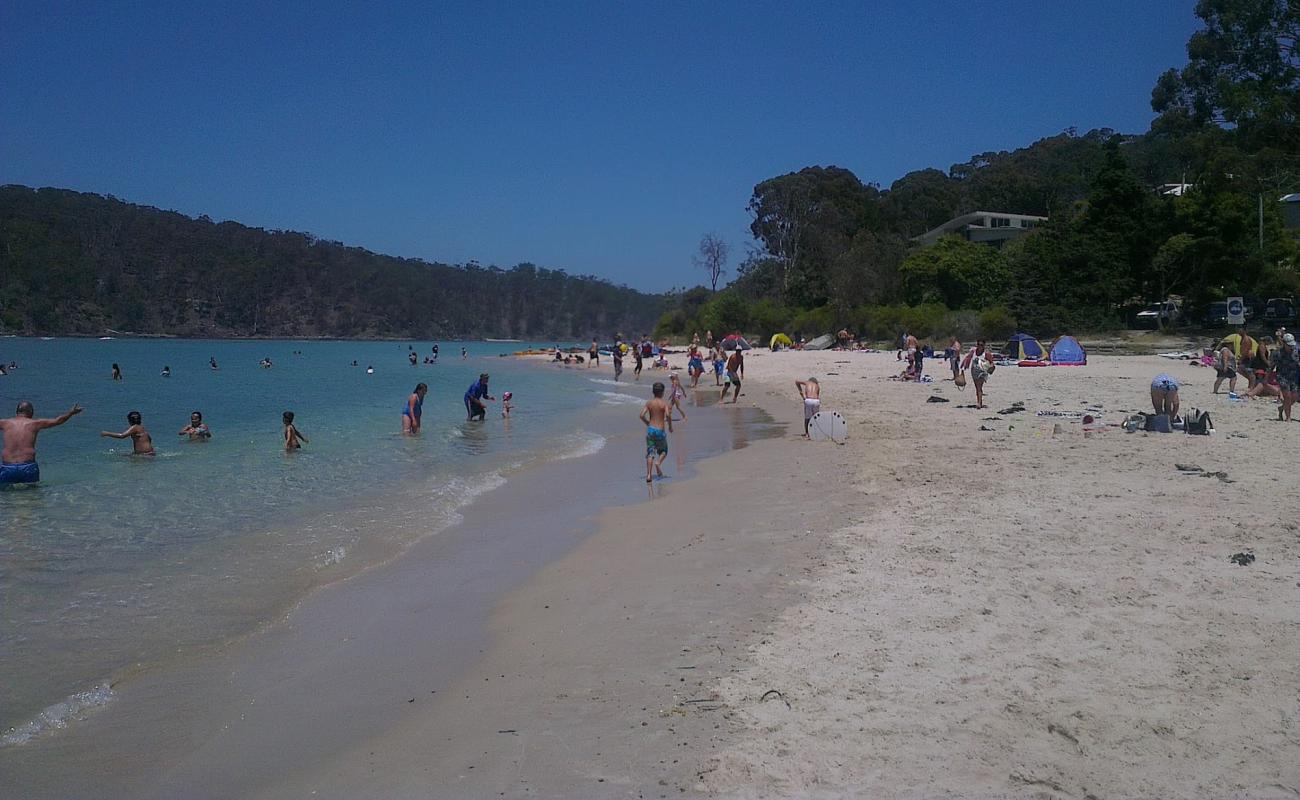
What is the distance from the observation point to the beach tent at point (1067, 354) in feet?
90.7

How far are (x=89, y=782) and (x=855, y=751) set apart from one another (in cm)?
325

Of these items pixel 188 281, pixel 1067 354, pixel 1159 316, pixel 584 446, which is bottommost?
pixel 584 446

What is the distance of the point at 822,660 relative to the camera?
450 cm

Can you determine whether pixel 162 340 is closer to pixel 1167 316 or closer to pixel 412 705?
pixel 1167 316

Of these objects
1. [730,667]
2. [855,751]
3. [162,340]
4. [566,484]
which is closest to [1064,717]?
[855,751]

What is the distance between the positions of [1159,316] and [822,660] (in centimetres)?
3916

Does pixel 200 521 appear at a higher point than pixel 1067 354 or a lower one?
lower

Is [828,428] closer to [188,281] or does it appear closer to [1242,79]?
[1242,79]

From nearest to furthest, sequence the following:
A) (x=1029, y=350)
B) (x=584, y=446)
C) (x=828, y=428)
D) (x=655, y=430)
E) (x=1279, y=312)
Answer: (x=655, y=430) → (x=828, y=428) → (x=584, y=446) → (x=1029, y=350) → (x=1279, y=312)

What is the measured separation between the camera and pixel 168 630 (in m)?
5.88

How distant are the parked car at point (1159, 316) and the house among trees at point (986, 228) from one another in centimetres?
2081

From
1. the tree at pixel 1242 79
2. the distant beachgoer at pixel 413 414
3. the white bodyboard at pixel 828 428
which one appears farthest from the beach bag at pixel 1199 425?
the tree at pixel 1242 79

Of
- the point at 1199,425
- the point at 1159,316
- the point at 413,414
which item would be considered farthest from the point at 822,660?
the point at 1159,316

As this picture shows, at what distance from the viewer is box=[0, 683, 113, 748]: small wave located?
13.9 ft
